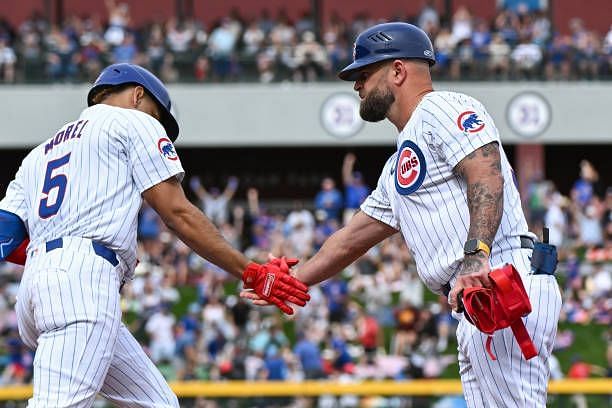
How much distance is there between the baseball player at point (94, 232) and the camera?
457cm

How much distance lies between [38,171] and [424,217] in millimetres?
1591

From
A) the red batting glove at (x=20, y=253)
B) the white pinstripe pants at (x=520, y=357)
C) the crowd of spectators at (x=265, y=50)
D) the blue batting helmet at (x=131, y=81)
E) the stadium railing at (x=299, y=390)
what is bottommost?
the stadium railing at (x=299, y=390)

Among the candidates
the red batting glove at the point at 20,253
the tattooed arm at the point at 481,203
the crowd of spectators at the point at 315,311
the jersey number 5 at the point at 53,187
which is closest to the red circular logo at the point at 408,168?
the tattooed arm at the point at 481,203

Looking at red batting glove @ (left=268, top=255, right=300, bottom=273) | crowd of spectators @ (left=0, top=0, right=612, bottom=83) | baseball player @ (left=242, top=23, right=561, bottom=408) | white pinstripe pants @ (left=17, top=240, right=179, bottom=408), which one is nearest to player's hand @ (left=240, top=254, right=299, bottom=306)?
red batting glove @ (left=268, top=255, right=300, bottom=273)

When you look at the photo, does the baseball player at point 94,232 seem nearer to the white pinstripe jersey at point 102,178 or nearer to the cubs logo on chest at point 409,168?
the white pinstripe jersey at point 102,178

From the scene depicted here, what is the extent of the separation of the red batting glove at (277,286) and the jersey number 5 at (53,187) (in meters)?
0.96

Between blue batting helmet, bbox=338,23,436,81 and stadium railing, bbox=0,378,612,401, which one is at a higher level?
blue batting helmet, bbox=338,23,436,81

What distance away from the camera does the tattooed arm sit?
4359mm

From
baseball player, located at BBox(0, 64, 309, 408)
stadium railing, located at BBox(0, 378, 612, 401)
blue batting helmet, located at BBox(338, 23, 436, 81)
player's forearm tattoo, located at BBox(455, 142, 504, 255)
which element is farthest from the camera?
stadium railing, located at BBox(0, 378, 612, 401)

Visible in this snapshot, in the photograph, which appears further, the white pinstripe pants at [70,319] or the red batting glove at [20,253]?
the red batting glove at [20,253]

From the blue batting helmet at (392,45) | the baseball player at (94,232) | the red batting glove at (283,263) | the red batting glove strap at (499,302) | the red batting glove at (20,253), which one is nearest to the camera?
the red batting glove strap at (499,302)

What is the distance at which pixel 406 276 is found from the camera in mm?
15312

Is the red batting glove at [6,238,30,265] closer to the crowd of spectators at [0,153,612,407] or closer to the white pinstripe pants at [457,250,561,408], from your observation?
the white pinstripe pants at [457,250,561,408]

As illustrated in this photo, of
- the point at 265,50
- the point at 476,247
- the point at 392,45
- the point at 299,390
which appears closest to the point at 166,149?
the point at 392,45
